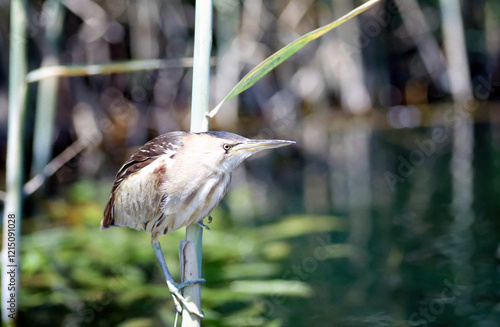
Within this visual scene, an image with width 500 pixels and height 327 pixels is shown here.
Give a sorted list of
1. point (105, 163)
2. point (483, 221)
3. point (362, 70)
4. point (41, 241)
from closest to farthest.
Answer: point (41, 241) → point (483, 221) → point (105, 163) → point (362, 70)

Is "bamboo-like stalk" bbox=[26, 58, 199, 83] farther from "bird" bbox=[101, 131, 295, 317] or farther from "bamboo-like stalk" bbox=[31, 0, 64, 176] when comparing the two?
"bamboo-like stalk" bbox=[31, 0, 64, 176]

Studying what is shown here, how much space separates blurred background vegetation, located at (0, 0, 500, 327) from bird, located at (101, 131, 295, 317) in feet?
1.21

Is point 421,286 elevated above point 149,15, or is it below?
below

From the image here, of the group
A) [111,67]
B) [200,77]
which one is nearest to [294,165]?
[111,67]

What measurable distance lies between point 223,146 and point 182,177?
16 centimetres

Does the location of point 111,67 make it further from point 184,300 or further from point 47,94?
point 47,94

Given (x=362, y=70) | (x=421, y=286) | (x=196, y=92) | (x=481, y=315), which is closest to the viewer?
(x=196, y=92)

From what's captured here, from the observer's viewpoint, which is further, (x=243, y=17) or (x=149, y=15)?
(x=243, y=17)

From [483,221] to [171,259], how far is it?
2.06 meters

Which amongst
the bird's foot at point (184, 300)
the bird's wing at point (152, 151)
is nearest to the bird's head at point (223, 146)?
the bird's wing at point (152, 151)

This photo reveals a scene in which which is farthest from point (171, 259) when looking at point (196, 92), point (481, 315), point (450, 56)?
point (450, 56)

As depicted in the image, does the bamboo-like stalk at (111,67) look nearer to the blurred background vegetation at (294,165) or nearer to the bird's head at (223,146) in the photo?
the blurred background vegetation at (294,165)

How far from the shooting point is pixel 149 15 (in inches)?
248

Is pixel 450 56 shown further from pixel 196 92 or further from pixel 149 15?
pixel 196 92
